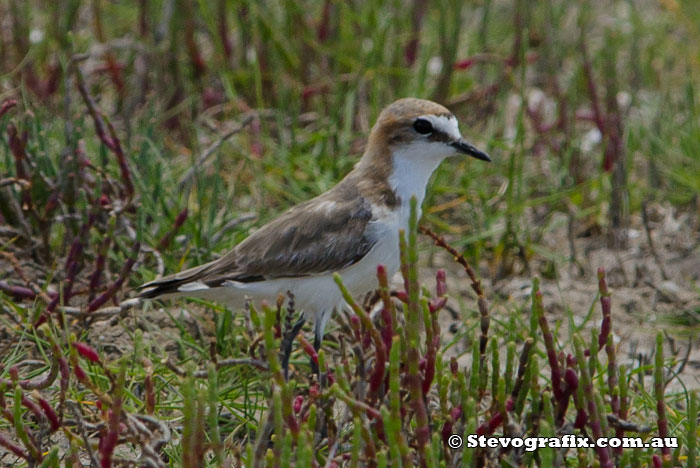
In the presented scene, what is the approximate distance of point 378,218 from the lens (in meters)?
3.70

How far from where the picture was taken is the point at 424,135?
3852 millimetres

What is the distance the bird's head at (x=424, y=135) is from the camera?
151 inches

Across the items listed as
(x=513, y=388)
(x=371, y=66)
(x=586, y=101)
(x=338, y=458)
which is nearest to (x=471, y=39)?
(x=586, y=101)

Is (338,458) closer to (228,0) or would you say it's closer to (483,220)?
(483,220)

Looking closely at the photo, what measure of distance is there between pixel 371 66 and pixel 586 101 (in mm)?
1662

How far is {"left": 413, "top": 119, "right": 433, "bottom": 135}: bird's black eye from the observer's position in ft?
12.6

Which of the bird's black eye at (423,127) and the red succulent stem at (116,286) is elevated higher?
the bird's black eye at (423,127)

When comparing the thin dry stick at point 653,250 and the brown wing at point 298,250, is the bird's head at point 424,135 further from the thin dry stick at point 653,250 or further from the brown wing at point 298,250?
the thin dry stick at point 653,250

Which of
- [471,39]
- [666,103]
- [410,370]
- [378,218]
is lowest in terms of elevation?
[410,370]
